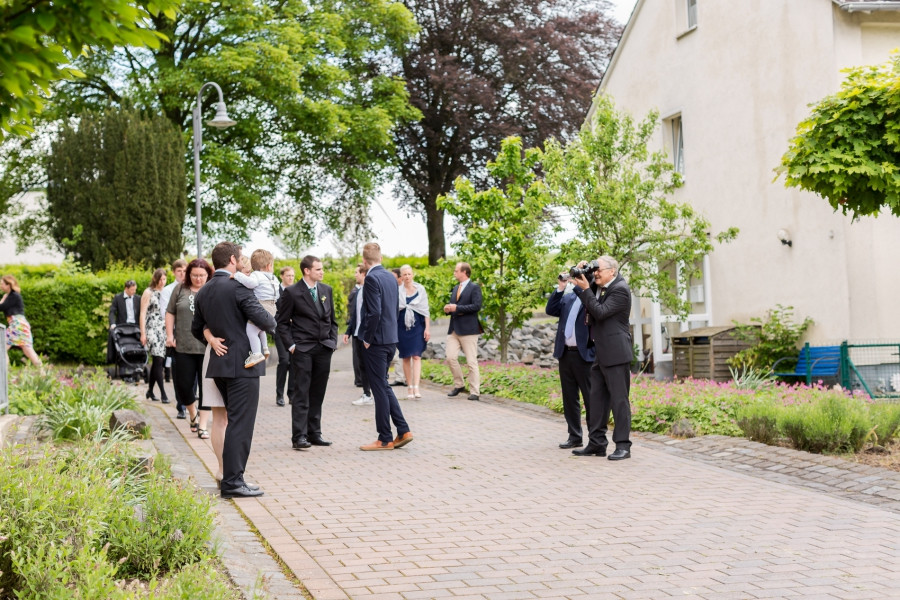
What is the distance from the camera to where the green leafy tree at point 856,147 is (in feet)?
34.3

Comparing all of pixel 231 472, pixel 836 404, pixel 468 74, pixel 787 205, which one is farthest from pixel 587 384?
pixel 468 74

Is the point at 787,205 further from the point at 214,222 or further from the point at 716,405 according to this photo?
the point at 214,222

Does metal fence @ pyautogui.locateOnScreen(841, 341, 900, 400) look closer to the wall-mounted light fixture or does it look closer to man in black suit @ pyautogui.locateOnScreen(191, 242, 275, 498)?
the wall-mounted light fixture

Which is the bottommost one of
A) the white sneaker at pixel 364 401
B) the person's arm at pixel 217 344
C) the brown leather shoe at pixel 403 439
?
the brown leather shoe at pixel 403 439

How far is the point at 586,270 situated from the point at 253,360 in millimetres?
3649

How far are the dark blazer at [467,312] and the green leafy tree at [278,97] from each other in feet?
57.1

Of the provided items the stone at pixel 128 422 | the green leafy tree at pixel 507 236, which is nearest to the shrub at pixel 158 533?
the stone at pixel 128 422

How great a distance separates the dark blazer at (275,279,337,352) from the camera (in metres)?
10.9

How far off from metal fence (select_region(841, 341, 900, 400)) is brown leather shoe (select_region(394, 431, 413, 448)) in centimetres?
828

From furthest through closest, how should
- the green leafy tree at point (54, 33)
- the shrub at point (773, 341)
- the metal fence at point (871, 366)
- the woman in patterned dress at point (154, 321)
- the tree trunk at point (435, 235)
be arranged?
1. the tree trunk at point (435, 235)
2. the shrub at point (773, 341)
3. the metal fence at point (871, 366)
4. the woman in patterned dress at point (154, 321)
5. the green leafy tree at point (54, 33)

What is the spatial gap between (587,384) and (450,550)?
452cm

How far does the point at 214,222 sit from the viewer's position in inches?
1342

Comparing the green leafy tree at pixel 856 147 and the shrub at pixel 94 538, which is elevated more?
the green leafy tree at pixel 856 147

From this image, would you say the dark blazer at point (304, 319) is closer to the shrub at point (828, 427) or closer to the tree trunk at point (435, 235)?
the shrub at point (828, 427)
